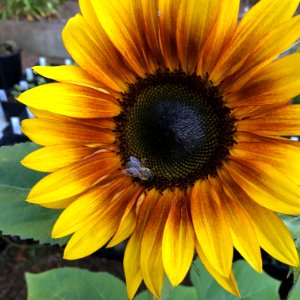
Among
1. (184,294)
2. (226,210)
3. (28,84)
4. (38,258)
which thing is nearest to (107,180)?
(226,210)

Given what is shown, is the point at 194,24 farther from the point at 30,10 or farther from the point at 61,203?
the point at 30,10

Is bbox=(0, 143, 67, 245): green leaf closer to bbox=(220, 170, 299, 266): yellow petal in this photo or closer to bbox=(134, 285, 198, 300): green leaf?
bbox=(220, 170, 299, 266): yellow petal

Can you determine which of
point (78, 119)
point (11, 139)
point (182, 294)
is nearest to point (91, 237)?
point (78, 119)

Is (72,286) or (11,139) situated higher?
(72,286)

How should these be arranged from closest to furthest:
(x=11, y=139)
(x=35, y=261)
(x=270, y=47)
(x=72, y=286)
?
1. (x=270, y=47)
2. (x=72, y=286)
3. (x=35, y=261)
4. (x=11, y=139)

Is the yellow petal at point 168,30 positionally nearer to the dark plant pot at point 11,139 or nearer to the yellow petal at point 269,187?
the yellow petal at point 269,187

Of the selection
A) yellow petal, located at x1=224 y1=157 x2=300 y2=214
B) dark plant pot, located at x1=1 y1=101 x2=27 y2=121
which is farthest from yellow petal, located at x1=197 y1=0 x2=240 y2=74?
dark plant pot, located at x1=1 y1=101 x2=27 y2=121

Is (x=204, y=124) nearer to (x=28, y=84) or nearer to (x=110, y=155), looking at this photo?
(x=110, y=155)
